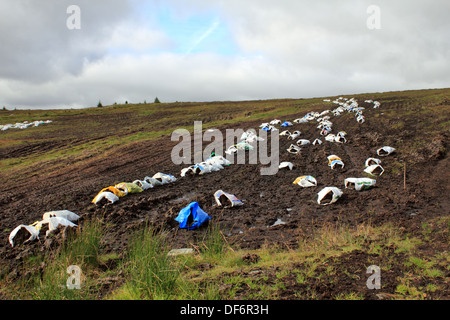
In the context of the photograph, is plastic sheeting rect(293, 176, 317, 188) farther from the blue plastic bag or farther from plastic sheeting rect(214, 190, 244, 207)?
the blue plastic bag

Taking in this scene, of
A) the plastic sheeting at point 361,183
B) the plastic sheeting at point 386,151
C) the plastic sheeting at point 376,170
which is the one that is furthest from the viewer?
the plastic sheeting at point 386,151

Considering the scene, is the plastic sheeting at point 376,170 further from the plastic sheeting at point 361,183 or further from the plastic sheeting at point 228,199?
the plastic sheeting at point 228,199

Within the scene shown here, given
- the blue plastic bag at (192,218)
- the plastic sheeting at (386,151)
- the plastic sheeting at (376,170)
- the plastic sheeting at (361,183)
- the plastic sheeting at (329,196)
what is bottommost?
the blue plastic bag at (192,218)

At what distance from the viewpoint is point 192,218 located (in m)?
6.23

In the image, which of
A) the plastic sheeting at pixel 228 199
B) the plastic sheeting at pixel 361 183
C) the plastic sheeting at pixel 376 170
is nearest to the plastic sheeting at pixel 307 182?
the plastic sheeting at pixel 361 183

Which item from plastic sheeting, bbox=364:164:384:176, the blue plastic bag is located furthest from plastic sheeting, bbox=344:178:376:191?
the blue plastic bag

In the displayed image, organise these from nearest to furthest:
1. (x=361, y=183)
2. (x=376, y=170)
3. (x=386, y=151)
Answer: (x=361, y=183) → (x=376, y=170) → (x=386, y=151)

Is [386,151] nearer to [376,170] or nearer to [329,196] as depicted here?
[376,170]

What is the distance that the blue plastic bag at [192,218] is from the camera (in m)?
6.12

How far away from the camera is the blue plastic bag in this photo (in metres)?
6.12

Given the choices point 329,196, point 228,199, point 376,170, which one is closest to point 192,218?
point 228,199

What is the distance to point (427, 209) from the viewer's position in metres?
6.06
